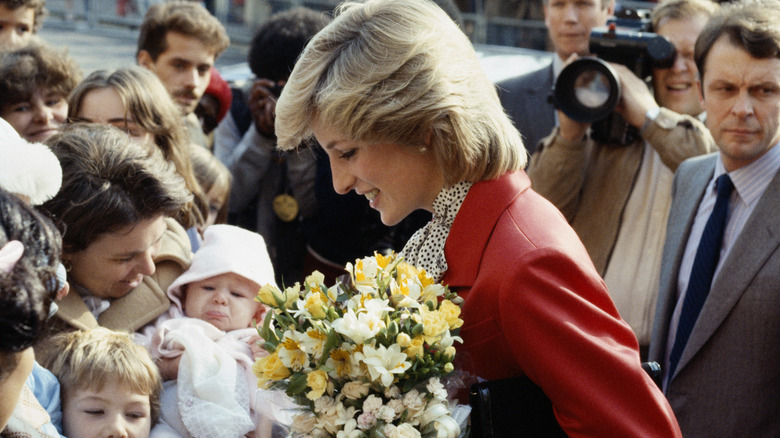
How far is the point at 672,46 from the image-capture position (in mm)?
3531

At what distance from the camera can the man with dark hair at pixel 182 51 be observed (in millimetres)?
3951

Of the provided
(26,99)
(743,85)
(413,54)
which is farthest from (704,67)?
(26,99)

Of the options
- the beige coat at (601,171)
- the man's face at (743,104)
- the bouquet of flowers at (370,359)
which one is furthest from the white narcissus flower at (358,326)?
the beige coat at (601,171)

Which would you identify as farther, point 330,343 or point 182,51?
point 182,51

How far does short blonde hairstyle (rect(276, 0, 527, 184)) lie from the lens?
187 centimetres

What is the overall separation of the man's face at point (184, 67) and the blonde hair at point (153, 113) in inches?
32.2

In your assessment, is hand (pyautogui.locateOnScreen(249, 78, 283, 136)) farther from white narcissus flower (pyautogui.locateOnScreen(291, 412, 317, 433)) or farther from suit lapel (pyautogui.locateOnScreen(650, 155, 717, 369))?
white narcissus flower (pyautogui.locateOnScreen(291, 412, 317, 433))

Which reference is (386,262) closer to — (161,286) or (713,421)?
(161,286)

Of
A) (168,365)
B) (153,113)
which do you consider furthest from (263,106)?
(168,365)

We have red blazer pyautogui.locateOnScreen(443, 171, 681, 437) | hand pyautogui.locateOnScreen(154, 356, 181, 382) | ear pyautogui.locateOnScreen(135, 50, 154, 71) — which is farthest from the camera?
ear pyautogui.locateOnScreen(135, 50, 154, 71)

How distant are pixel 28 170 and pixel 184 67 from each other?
2.51 metres

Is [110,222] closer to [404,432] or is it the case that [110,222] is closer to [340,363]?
[340,363]

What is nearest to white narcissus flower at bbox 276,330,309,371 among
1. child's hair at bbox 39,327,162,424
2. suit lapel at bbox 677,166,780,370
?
child's hair at bbox 39,327,162,424

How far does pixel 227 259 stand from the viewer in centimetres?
262
